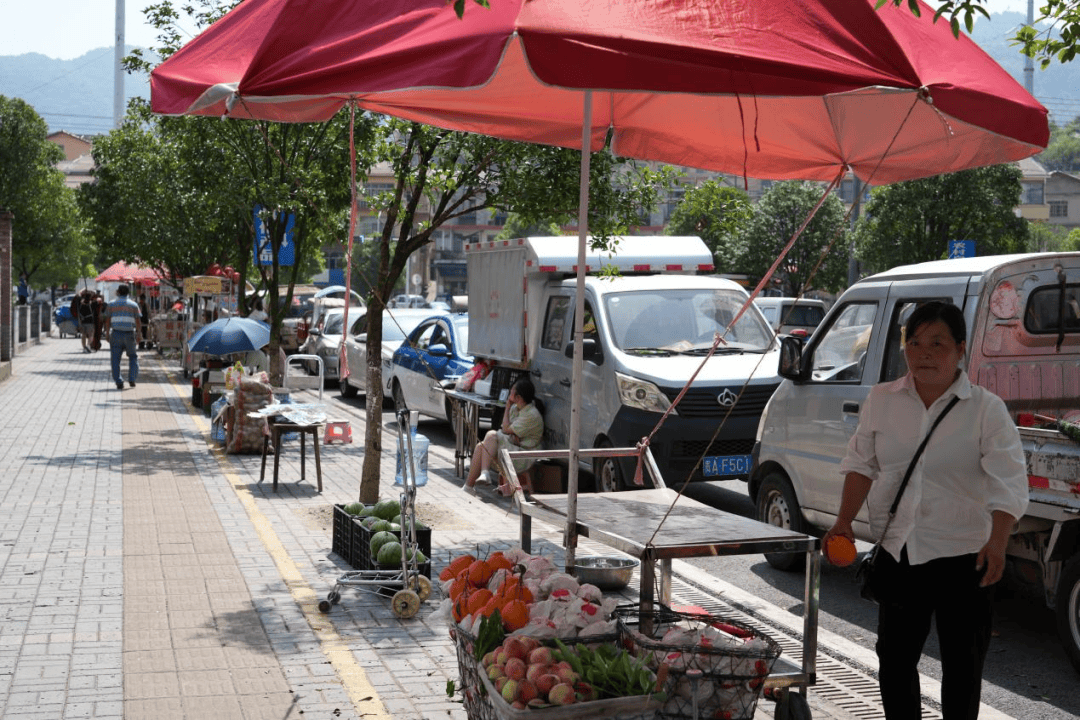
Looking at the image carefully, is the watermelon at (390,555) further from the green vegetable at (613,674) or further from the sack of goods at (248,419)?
the sack of goods at (248,419)

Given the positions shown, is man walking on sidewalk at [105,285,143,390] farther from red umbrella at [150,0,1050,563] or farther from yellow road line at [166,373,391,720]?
red umbrella at [150,0,1050,563]

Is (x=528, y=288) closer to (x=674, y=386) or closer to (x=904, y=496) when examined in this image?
(x=674, y=386)

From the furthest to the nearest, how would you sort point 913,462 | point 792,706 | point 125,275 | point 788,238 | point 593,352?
point 788,238
point 125,275
point 593,352
point 792,706
point 913,462

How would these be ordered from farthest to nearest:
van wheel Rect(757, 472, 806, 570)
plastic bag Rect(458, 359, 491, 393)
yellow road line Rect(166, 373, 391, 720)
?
1. plastic bag Rect(458, 359, 491, 393)
2. van wheel Rect(757, 472, 806, 570)
3. yellow road line Rect(166, 373, 391, 720)

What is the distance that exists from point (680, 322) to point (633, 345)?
2.14 feet

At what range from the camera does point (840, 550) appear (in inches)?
176

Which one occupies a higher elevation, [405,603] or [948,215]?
[948,215]

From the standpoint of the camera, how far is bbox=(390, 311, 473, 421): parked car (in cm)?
1641

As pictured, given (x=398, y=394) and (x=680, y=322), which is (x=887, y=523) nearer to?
(x=680, y=322)

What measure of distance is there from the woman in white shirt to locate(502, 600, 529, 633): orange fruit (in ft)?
4.32

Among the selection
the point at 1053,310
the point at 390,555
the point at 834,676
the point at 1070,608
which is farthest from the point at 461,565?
the point at 1053,310

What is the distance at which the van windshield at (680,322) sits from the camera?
1163 centimetres

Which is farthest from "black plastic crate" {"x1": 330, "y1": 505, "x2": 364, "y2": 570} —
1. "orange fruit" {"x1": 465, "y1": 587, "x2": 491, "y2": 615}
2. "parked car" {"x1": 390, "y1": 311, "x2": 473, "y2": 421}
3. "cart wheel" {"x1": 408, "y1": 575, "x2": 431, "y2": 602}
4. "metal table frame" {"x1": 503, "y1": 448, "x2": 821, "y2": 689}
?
"parked car" {"x1": 390, "y1": 311, "x2": 473, "y2": 421}

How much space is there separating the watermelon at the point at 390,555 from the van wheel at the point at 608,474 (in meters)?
3.51
